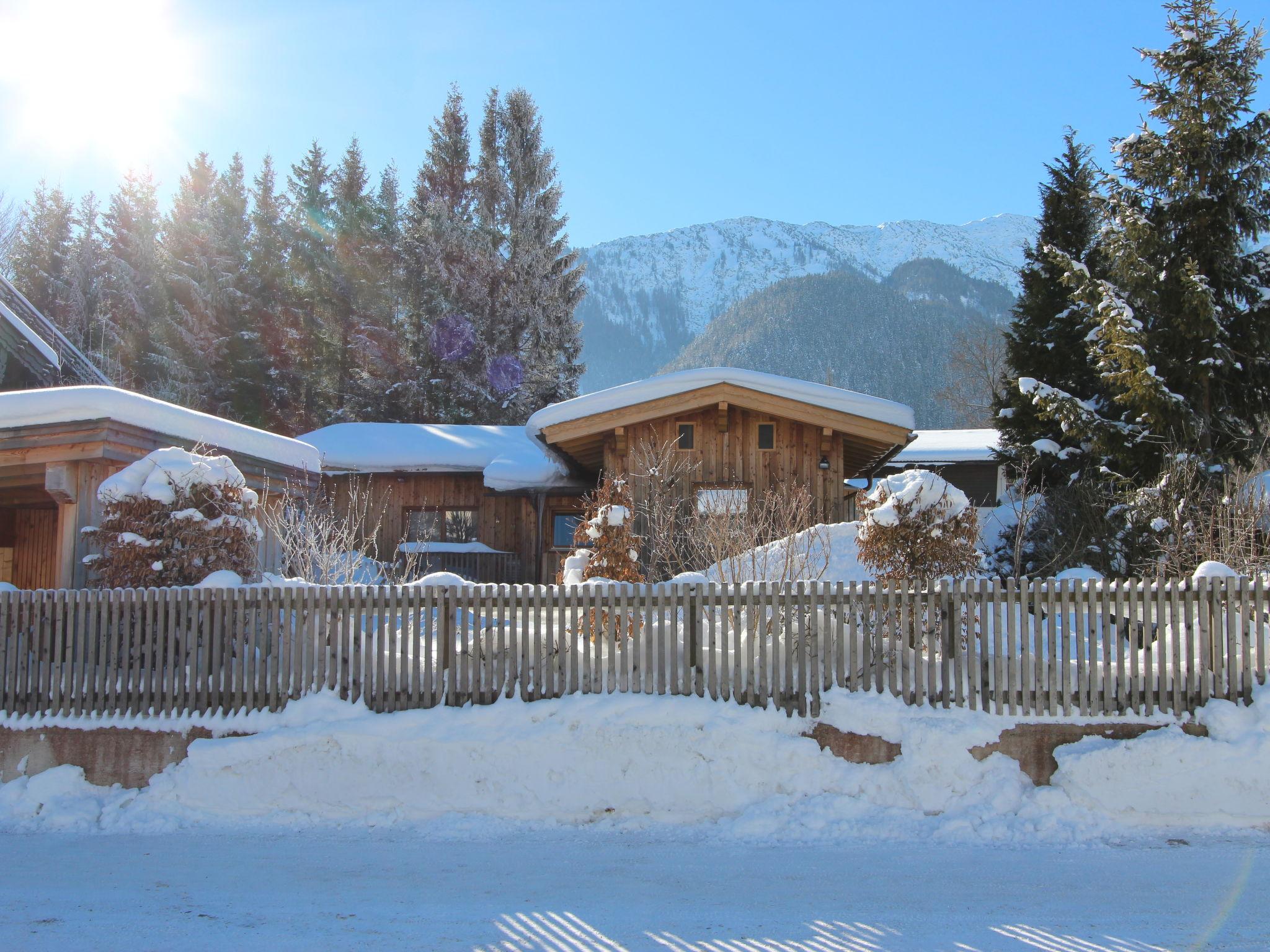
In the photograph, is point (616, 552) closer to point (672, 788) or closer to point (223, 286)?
point (672, 788)

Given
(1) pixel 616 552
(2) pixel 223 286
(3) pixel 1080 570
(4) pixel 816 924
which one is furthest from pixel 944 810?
(2) pixel 223 286

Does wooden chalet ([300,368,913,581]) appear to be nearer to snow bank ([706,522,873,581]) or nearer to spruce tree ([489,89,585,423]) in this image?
snow bank ([706,522,873,581])

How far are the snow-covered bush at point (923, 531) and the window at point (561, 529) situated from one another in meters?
11.5

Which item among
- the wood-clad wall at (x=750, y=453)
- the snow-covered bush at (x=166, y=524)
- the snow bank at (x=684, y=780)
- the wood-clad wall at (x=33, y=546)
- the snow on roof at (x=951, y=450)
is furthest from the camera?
the snow on roof at (x=951, y=450)

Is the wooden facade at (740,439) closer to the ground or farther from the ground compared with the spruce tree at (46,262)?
closer to the ground

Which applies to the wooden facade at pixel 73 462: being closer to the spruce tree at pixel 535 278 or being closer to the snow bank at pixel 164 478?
the snow bank at pixel 164 478

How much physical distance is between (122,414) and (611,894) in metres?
7.66

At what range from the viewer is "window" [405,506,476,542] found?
20.7 meters

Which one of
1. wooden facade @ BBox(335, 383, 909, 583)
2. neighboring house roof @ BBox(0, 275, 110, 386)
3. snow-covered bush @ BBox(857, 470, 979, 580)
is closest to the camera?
snow-covered bush @ BBox(857, 470, 979, 580)

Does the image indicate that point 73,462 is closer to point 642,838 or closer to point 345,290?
point 642,838

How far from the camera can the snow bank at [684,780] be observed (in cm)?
661

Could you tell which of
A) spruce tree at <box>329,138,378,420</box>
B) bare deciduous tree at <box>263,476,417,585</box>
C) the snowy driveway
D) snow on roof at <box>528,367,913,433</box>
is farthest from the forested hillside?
the snowy driveway

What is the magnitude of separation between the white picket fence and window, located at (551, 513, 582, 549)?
1198 cm

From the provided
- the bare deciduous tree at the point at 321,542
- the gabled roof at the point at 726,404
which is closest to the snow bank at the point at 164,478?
the bare deciduous tree at the point at 321,542
